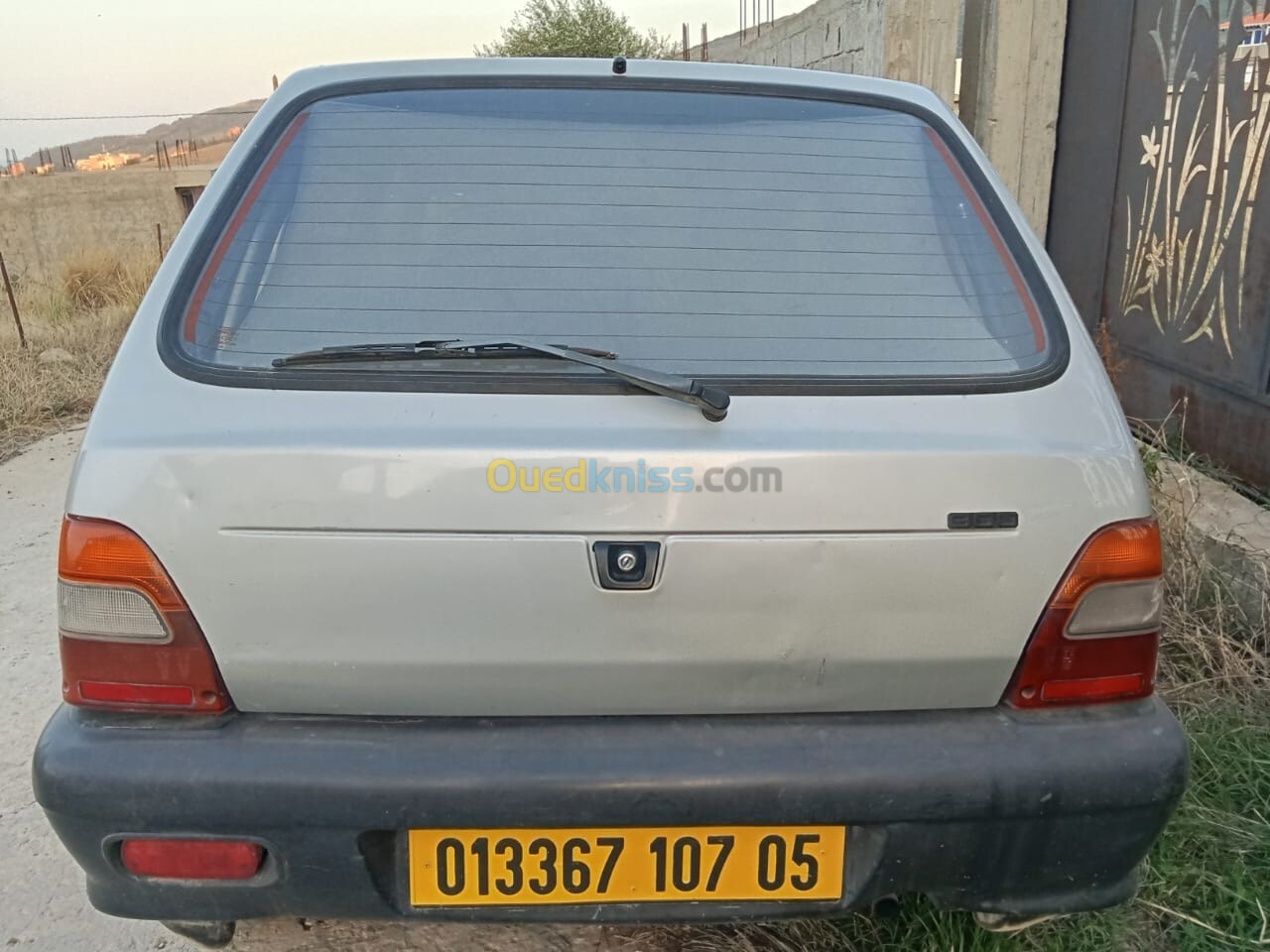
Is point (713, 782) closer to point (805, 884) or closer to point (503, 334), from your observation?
point (805, 884)

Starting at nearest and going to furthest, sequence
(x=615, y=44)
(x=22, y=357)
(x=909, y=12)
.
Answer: (x=909, y=12), (x=22, y=357), (x=615, y=44)

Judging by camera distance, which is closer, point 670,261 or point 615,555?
point 615,555

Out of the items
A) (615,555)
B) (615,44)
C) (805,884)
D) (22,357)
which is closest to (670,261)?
(615,555)

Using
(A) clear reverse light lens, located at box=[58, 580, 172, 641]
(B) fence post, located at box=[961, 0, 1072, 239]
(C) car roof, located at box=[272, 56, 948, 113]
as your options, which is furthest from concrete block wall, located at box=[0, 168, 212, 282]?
(A) clear reverse light lens, located at box=[58, 580, 172, 641]

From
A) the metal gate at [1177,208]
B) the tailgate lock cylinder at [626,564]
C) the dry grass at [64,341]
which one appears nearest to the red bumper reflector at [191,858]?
the tailgate lock cylinder at [626,564]

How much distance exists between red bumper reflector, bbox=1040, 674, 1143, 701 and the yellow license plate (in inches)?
15.3

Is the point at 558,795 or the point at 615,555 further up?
the point at 615,555

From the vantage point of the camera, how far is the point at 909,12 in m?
5.49

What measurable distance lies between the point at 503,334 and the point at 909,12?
491cm

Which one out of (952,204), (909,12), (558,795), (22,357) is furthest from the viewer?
(22,357)

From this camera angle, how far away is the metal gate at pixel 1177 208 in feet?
11.6

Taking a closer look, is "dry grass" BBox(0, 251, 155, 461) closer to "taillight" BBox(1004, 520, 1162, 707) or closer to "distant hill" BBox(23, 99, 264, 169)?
"taillight" BBox(1004, 520, 1162, 707)

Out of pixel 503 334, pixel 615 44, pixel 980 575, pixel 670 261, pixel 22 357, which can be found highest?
pixel 615 44

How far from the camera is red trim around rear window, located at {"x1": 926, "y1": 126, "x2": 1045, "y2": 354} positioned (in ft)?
5.28
